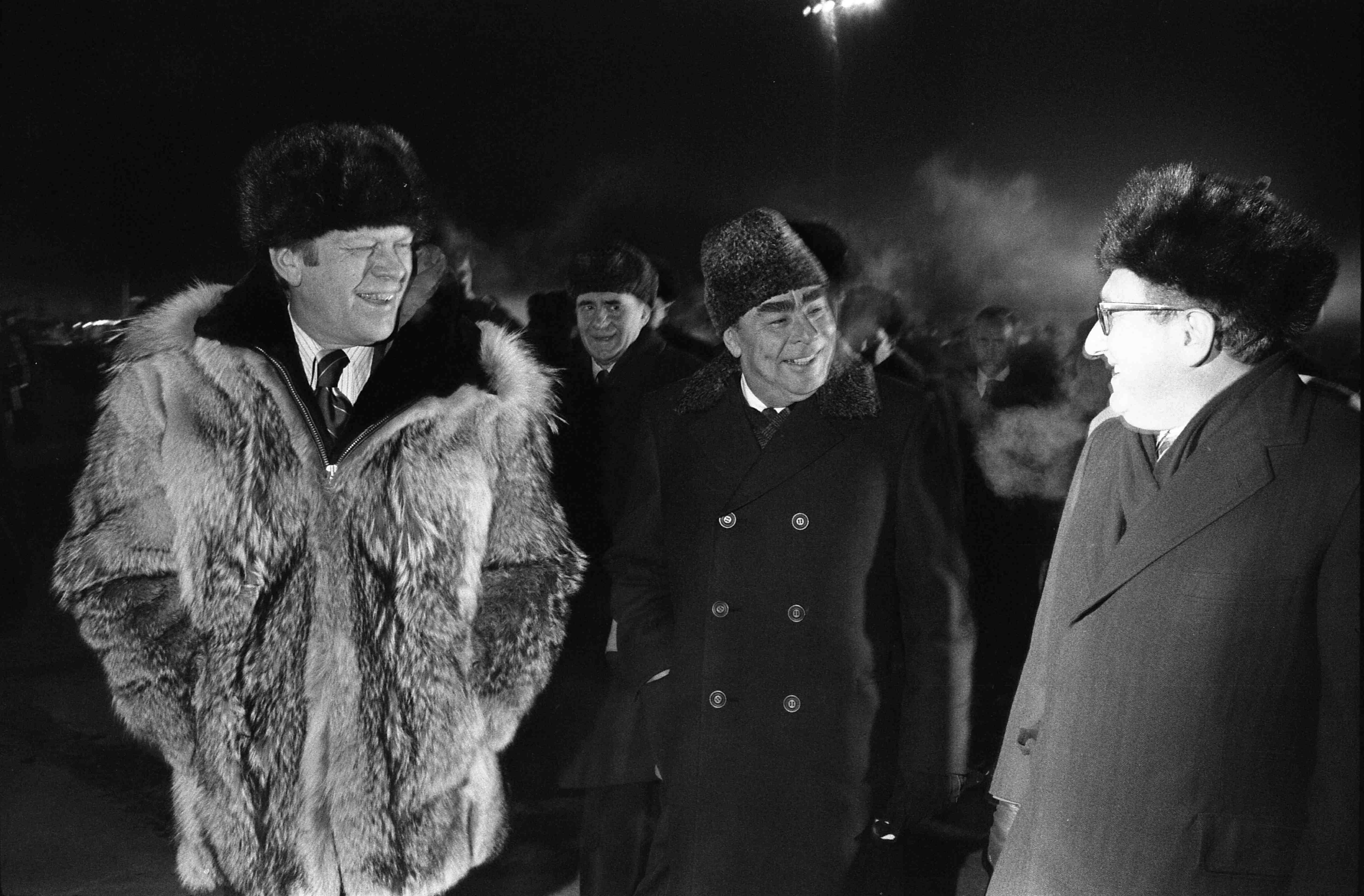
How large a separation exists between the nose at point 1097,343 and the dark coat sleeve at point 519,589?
→ 4.13 ft

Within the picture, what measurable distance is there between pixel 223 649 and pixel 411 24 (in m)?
1.64

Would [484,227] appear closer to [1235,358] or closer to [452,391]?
[452,391]

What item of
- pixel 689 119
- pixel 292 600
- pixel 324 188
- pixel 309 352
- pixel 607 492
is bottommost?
pixel 292 600

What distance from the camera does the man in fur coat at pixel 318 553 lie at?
2512mm

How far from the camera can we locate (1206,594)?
6.81 feet

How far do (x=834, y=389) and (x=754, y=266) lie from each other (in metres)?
0.35

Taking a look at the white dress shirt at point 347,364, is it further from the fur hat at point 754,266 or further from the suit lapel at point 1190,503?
the suit lapel at point 1190,503

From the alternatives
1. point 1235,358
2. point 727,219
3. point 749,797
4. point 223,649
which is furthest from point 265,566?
point 1235,358

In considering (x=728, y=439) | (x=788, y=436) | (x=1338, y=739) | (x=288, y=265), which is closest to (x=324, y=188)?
(x=288, y=265)

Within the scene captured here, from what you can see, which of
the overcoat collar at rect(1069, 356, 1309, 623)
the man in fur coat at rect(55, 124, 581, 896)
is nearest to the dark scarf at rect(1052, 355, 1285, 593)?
the overcoat collar at rect(1069, 356, 1309, 623)

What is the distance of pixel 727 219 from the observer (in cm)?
306

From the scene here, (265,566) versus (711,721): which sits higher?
(265,566)

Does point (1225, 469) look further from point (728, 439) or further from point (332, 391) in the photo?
point (332, 391)

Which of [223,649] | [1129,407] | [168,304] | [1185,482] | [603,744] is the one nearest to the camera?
[1185,482]
